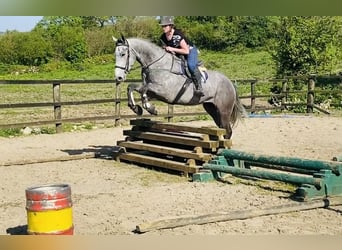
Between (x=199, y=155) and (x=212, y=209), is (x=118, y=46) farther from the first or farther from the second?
(x=212, y=209)

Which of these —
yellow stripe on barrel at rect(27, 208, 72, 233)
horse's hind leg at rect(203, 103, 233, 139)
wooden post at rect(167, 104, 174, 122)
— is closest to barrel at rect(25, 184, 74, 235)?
yellow stripe on barrel at rect(27, 208, 72, 233)

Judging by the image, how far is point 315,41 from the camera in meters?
14.1

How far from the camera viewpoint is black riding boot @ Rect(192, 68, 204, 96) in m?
5.45

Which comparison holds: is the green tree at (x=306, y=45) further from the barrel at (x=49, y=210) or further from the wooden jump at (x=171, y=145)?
the barrel at (x=49, y=210)

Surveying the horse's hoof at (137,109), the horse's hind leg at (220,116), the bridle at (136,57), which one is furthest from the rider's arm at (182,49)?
the horse's hind leg at (220,116)

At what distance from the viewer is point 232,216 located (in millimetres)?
3154

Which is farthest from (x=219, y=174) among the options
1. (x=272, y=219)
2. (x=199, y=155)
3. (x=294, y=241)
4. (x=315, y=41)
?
(x=315, y=41)

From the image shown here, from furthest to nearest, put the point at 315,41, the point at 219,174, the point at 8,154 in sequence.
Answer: the point at 315,41 < the point at 8,154 < the point at 219,174

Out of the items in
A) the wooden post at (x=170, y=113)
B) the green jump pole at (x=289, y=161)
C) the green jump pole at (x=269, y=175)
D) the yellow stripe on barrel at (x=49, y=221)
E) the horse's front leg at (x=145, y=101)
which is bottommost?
the wooden post at (x=170, y=113)

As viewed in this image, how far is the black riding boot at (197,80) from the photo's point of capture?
17.9 ft

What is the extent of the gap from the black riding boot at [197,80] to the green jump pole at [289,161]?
2.78 feet

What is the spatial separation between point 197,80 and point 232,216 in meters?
2.57

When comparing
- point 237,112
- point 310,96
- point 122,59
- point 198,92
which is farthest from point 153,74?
point 310,96

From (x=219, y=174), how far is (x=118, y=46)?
1707 mm
